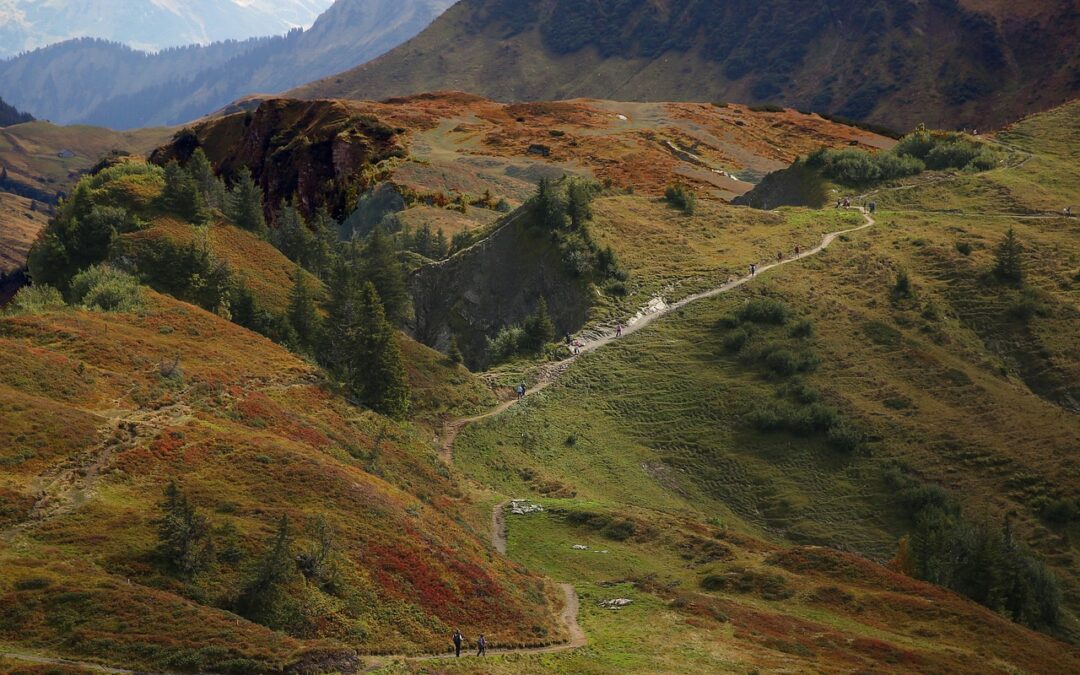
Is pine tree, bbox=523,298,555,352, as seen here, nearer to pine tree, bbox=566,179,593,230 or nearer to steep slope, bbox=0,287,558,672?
pine tree, bbox=566,179,593,230

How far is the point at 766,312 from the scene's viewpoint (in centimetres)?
8406

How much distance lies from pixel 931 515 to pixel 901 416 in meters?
11.5

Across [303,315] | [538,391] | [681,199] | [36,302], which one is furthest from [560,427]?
[681,199]

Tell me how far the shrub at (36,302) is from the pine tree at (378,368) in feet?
58.6

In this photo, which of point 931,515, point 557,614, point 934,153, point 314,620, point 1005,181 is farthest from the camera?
point 934,153

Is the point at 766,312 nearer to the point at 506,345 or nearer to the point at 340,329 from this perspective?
the point at 506,345

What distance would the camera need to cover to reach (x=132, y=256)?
74812 millimetres

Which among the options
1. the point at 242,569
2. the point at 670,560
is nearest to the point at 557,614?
the point at 670,560

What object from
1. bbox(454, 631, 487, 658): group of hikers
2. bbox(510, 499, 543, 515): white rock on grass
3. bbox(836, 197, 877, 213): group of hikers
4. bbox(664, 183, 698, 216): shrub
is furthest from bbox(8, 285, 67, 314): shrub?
bbox(836, 197, 877, 213): group of hikers

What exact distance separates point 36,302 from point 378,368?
21255mm

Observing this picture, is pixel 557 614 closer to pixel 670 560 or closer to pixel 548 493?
pixel 670 560

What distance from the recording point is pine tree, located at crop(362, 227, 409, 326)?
81562mm

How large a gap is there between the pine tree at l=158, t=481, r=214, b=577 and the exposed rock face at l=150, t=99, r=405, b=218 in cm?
9848

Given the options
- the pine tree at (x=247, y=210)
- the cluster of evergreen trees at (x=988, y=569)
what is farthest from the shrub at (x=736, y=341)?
the pine tree at (x=247, y=210)
